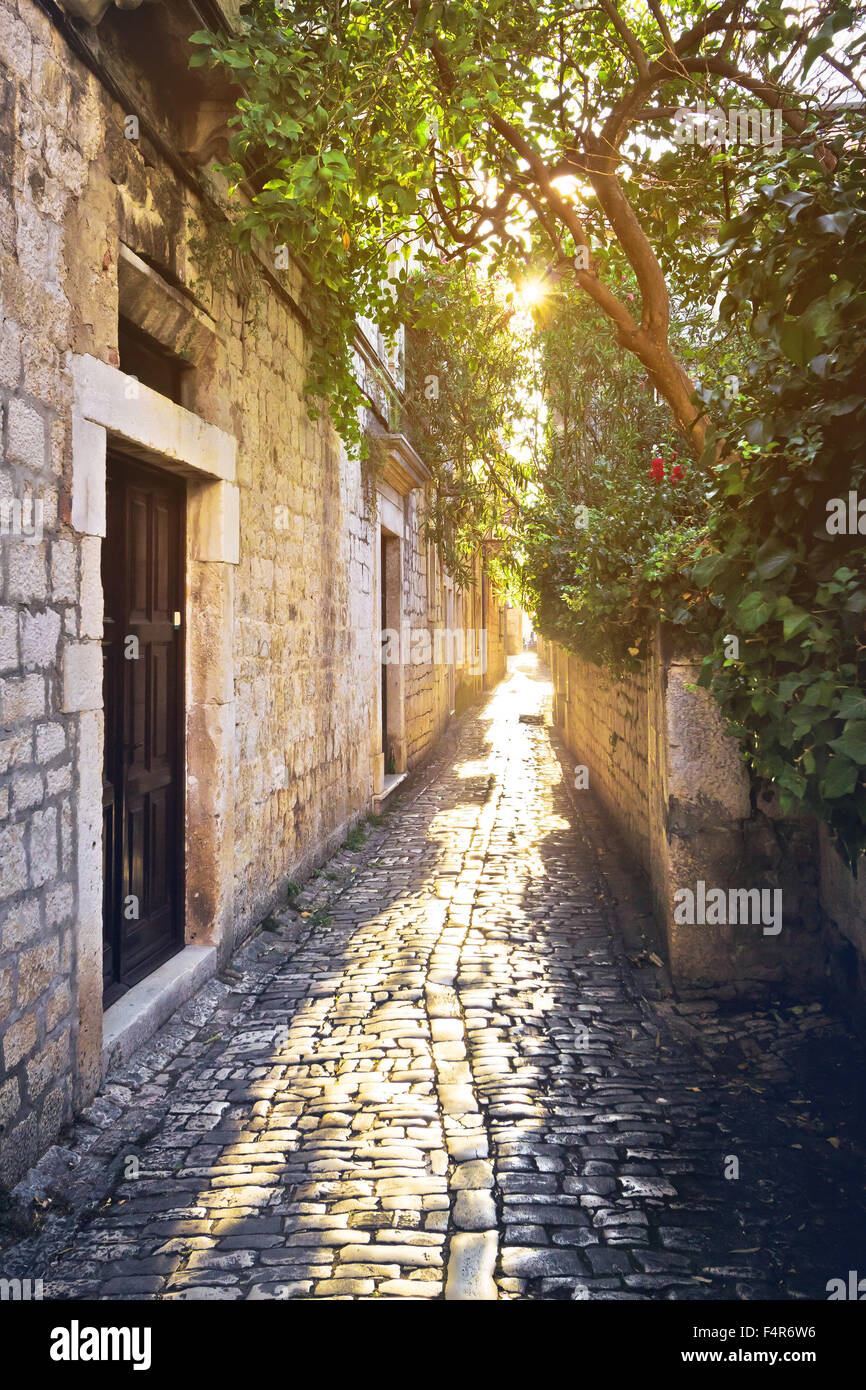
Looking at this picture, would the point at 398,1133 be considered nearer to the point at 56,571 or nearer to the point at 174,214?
the point at 56,571

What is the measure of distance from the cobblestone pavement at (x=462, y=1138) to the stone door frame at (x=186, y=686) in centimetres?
20

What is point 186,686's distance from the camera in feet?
14.7

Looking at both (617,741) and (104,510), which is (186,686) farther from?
(617,741)

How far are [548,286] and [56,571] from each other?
5.06m

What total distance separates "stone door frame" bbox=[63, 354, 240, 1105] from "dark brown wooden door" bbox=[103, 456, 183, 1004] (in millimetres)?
72

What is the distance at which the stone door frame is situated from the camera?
307 centimetres

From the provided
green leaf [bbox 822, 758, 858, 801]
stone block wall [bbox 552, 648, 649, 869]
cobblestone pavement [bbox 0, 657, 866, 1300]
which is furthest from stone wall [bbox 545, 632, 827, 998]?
green leaf [bbox 822, 758, 858, 801]

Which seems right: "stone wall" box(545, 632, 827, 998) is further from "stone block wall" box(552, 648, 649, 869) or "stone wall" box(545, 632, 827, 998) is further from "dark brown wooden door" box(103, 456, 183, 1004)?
"dark brown wooden door" box(103, 456, 183, 1004)

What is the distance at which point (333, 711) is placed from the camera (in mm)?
7199

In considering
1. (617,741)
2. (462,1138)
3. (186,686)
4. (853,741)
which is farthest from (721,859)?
(617,741)

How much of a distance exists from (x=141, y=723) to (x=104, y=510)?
1191 millimetres
